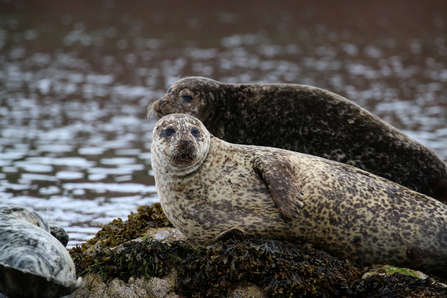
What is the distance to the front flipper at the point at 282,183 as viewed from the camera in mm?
5531

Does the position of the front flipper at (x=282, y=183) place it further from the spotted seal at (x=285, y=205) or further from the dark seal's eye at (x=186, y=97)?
the dark seal's eye at (x=186, y=97)

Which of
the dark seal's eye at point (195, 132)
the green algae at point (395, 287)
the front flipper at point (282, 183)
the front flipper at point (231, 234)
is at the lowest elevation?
the green algae at point (395, 287)

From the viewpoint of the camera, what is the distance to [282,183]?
561cm

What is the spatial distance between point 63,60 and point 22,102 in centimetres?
444

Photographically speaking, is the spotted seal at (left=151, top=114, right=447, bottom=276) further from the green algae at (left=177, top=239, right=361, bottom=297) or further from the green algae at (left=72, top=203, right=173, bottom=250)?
the green algae at (left=72, top=203, right=173, bottom=250)

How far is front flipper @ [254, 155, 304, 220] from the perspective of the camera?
5531 mm

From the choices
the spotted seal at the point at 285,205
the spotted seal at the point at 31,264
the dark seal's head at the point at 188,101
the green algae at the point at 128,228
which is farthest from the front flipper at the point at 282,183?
the dark seal's head at the point at 188,101

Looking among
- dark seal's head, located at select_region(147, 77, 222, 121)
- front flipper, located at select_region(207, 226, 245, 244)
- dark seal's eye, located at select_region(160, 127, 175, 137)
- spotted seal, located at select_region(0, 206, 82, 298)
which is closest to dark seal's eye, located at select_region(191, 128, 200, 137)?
dark seal's eye, located at select_region(160, 127, 175, 137)

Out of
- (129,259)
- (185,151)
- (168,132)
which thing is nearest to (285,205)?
(185,151)

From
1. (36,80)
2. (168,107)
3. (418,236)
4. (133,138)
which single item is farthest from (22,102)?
(418,236)

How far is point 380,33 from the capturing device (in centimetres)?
2441

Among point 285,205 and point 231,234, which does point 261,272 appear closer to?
point 231,234

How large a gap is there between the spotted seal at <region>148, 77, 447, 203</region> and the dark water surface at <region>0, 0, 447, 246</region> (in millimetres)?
1432

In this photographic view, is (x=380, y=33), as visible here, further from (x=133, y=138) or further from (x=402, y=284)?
(x=402, y=284)
